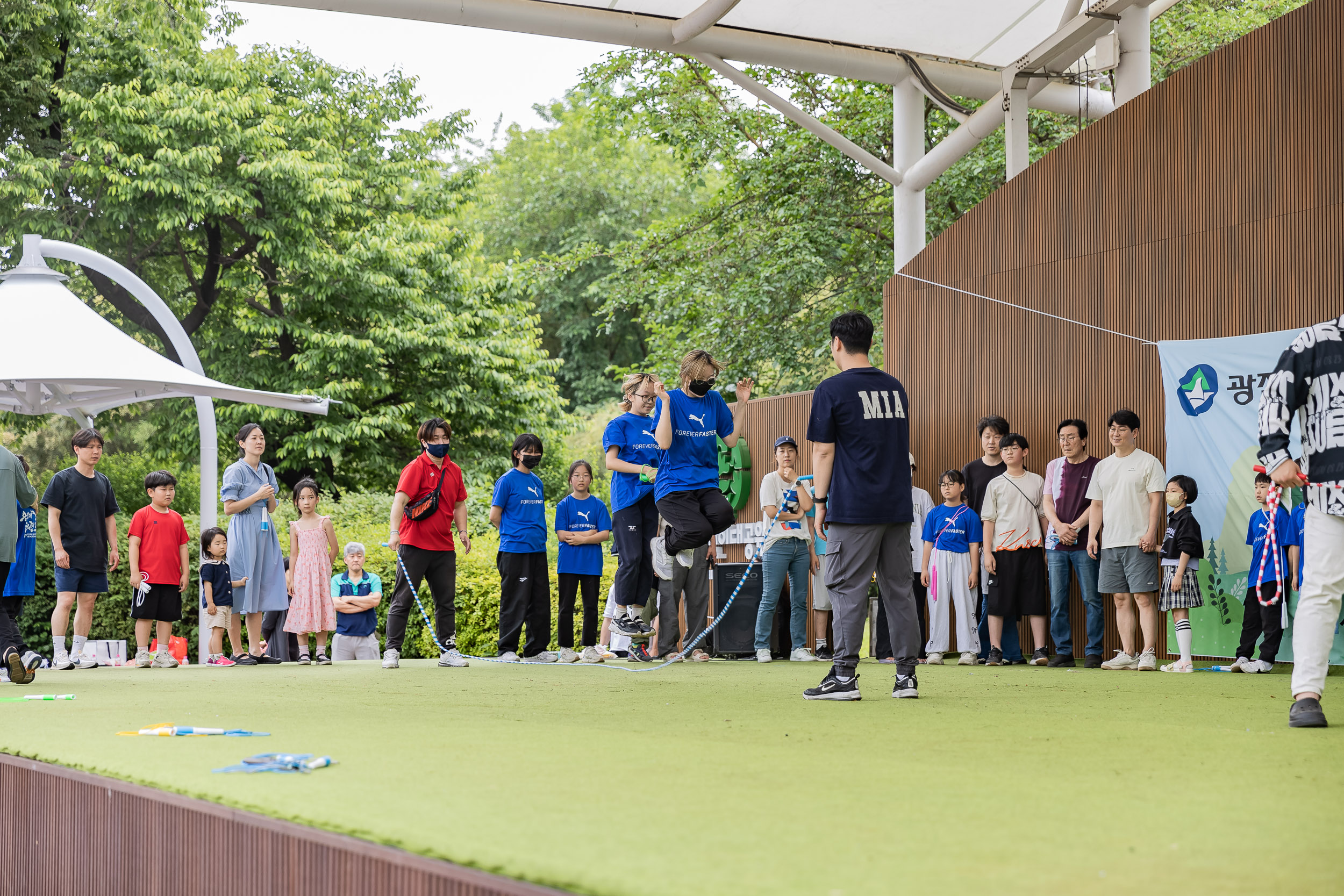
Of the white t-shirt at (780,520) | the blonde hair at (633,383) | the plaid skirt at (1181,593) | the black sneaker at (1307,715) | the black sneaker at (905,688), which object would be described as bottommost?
the black sneaker at (905,688)

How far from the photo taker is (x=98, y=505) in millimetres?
8578

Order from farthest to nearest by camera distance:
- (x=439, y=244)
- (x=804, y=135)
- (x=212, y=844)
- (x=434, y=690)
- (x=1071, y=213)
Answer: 1. (x=439, y=244)
2. (x=804, y=135)
3. (x=1071, y=213)
4. (x=434, y=690)
5. (x=212, y=844)

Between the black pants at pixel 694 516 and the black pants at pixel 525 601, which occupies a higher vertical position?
the black pants at pixel 694 516

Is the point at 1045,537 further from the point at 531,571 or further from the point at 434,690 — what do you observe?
the point at 434,690

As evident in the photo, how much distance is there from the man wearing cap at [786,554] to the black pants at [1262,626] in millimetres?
3041

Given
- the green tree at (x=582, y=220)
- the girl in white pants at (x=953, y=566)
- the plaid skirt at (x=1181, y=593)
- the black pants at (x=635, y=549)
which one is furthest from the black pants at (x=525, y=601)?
the green tree at (x=582, y=220)

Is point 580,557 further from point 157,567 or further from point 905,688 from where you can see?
point 905,688

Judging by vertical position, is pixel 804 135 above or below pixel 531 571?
above

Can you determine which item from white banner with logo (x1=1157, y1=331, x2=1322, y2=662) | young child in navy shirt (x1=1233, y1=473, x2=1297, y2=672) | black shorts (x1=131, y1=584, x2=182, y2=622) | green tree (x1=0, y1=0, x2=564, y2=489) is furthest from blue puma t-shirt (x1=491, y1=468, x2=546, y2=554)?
green tree (x1=0, y1=0, x2=564, y2=489)

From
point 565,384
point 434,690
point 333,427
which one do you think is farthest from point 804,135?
point 565,384

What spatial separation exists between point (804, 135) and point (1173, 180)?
1007 cm

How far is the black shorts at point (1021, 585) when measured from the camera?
8.91 meters

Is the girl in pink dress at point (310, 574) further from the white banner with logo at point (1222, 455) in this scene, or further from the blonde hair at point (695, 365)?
the white banner with logo at point (1222, 455)

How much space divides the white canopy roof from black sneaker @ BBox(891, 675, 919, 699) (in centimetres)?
506
